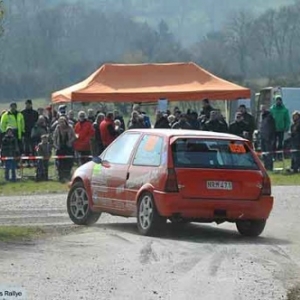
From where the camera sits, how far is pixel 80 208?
17.7 meters

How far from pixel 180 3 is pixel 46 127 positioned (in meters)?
101

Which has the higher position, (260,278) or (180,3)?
(180,3)

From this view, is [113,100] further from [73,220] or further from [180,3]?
[180,3]

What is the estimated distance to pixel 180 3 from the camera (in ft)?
433

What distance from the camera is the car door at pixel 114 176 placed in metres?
16.6

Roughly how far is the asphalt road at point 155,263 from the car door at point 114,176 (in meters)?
0.38

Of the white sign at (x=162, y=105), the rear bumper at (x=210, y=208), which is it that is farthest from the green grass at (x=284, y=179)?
the rear bumper at (x=210, y=208)

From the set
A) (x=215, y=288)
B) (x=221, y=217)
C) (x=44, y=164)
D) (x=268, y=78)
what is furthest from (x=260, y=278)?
(x=268, y=78)

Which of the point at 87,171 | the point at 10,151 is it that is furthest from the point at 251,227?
the point at 10,151

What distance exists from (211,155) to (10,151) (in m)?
14.6

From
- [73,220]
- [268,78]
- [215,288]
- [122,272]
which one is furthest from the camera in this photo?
[268,78]

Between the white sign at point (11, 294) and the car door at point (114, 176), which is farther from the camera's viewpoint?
the car door at point (114, 176)

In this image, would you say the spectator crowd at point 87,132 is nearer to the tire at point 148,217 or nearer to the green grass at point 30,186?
the green grass at point 30,186

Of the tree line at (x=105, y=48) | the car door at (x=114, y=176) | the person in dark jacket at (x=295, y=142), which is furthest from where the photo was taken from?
the tree line at (x=105, y=48)
